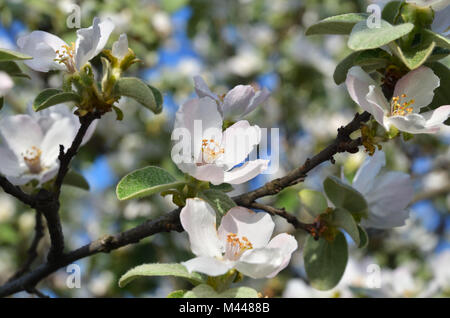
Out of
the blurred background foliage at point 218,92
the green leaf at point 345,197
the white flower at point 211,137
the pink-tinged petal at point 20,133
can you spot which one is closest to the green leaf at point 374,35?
the white flower at point 211,137

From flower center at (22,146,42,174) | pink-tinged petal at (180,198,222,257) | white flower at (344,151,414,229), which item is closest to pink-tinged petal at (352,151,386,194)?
white flower at (344,151,414,229)

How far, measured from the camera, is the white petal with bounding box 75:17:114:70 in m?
0.95

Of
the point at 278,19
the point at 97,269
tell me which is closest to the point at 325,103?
the point at 278,19

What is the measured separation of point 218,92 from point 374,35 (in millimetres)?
2262

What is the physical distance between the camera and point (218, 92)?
3125 mm

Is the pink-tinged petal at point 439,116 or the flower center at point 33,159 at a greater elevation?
the pink-tinged petal at point 439,116

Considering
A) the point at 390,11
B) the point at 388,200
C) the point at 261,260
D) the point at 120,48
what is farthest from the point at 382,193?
the point at 120,48

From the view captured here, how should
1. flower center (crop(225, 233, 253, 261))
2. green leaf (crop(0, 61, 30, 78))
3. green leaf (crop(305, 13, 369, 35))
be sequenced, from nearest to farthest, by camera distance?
flower center (crop(225, 233, 253, 261)) → green leaf (crop(305, 13, 369, 35)) → green leaf (crop(0, 61, 30, 78))

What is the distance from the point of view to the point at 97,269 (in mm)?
2629

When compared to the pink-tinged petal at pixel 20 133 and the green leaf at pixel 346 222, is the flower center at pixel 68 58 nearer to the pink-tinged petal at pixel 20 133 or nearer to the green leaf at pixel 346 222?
the pink-tinged petal at pixel 20 133

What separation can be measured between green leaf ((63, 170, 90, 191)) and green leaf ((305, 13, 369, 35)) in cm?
60

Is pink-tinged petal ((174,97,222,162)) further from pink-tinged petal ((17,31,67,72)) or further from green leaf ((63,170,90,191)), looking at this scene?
green leaf ((63,170,90,191))

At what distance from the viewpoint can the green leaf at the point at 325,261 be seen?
1.19 meters

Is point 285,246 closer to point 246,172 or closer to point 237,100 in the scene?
point 246,172
